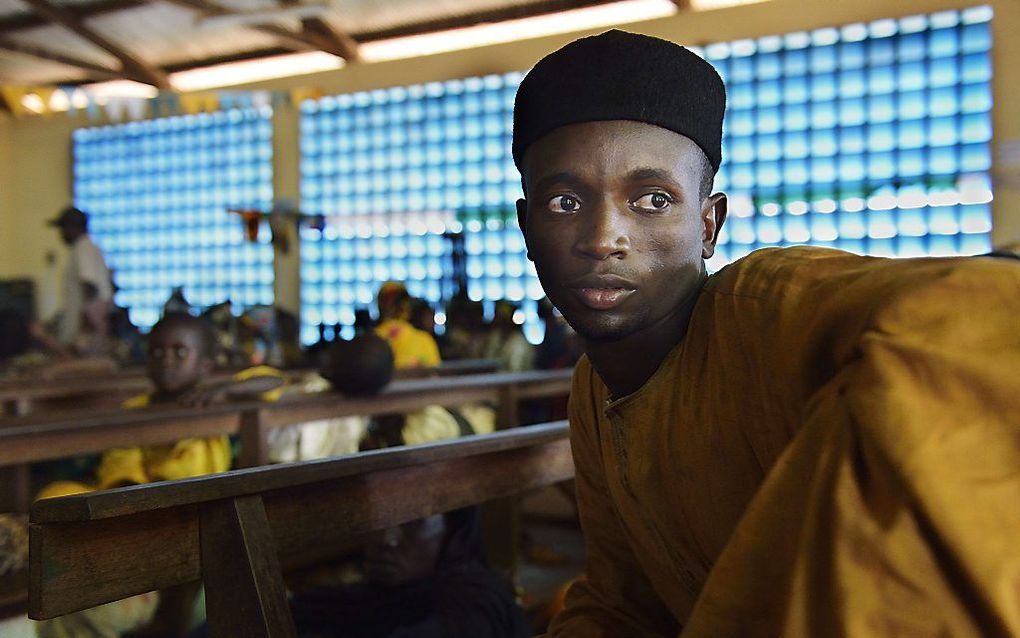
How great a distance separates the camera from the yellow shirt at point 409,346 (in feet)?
16.2

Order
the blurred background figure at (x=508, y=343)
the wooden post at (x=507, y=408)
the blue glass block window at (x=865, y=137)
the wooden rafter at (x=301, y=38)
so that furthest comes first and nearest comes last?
the wooden rafter at (x=301, y=38) → the blue glass block window at (x=865, y=137) → the blurred background figure at (x=508, y=343) → the wooden post at (x=507, y=408)

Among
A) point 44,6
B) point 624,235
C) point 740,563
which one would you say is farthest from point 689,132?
point 44,6

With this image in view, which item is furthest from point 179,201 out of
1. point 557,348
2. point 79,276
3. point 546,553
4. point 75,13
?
point 546,553

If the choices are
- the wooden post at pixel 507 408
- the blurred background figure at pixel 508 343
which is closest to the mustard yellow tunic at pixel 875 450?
the wooden post at pixel 507 408

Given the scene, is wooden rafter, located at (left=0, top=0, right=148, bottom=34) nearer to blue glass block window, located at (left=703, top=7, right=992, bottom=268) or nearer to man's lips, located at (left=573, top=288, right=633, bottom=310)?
blue glass block window, located at (left=703, top=7, right=992, bottom=268)

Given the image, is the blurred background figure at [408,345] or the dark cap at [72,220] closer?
the blurred background figure at [408,345]

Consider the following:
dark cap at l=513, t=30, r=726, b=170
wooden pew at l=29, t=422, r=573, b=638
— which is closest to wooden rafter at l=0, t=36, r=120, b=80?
wooden pew at l=29, t=422, r=573, b=638

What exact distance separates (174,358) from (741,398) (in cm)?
275

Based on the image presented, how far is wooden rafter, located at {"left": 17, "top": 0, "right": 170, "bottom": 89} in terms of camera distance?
9672mm

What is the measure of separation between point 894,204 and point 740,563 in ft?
23.0

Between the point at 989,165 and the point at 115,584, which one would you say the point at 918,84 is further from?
the point at 115,584

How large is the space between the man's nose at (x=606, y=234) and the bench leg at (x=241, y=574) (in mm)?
545

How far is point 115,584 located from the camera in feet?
3.57

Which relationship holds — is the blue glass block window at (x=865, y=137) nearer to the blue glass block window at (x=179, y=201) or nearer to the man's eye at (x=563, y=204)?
the blue glass block window at (x=179, y=201)
